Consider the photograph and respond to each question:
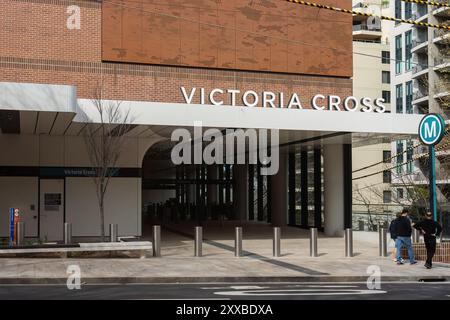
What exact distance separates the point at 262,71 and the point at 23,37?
387 inches

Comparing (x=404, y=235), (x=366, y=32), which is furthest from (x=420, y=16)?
(x=404, y=235)

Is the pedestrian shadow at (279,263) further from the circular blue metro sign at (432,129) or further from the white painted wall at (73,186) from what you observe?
the circular blue metro sign at (432,129)

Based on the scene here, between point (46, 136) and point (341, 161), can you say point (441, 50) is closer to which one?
point (341, 161)

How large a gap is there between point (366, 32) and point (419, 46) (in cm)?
2559

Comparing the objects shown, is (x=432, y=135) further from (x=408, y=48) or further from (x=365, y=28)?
(x=365, y=28)

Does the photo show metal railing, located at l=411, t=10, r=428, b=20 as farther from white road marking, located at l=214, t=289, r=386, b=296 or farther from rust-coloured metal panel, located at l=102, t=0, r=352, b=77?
white road marking, located at l=214, t=289, r=386, b=296

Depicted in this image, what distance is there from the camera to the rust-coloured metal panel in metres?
25.6

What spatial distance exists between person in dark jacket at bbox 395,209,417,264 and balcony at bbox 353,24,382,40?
7395cm

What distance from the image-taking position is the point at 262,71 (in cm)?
2780

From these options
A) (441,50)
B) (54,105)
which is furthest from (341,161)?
(441,50)

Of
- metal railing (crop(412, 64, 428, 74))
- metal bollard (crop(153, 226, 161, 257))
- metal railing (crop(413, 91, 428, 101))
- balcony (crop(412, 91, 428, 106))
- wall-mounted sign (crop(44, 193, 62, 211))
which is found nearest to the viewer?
metal bollard (crop(153, 226, 161, 257))

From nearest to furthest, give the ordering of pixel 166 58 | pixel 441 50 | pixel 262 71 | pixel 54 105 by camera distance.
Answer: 1. pixel 54 105
2. pixel 166 58
3. pixel 262 71
4. pixel 441 50

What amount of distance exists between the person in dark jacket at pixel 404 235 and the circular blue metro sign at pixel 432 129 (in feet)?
7.39

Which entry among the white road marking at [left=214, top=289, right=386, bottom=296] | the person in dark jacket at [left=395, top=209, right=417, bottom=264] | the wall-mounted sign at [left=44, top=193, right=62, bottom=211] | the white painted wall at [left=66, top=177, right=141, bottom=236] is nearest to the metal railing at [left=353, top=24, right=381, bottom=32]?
the white painted wall at [left=66, top=177, right=141, bottom=236]
